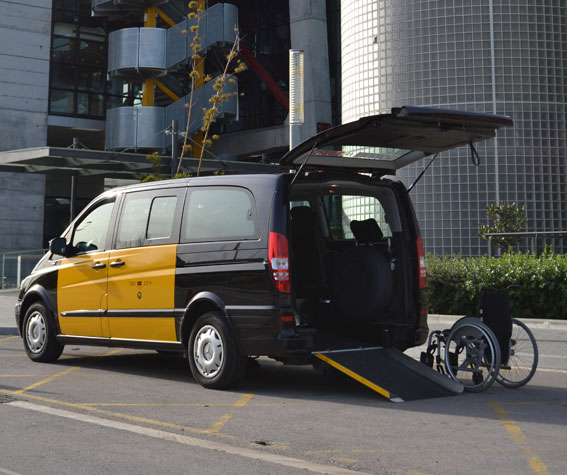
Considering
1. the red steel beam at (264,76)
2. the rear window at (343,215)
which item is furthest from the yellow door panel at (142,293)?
the red steel beam at (264,76)

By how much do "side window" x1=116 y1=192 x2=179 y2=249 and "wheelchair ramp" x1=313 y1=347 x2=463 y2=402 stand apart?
2.07 metres

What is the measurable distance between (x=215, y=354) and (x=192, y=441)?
2.14 metres

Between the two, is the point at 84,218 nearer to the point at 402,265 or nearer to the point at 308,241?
the point at 308,241

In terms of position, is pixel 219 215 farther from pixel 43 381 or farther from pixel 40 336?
pixel 40 336

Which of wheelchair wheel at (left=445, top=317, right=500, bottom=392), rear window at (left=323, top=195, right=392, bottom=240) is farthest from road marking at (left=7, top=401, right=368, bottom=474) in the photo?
rear window at (left=323, top=195, right=392, bottom=240)

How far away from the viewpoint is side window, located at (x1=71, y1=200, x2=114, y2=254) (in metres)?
9.27

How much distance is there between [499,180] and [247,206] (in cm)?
1360

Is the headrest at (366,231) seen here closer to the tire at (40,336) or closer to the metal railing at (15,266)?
the tire at (40,336)

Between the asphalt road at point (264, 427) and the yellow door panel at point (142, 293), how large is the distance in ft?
1.67

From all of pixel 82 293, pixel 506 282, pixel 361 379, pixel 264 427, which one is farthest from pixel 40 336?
pixel 506 282

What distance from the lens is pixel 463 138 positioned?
27.0 feet

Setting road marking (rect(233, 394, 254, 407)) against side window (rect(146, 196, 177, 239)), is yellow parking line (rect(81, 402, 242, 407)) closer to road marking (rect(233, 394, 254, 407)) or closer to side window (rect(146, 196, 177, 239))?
road marking (rect(233, 394, 254, 407))

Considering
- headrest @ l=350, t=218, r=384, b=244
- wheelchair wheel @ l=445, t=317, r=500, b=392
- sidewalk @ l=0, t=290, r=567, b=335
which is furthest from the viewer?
sidewalk @ l=0, t=290, r=567, b=335

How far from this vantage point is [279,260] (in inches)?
292
